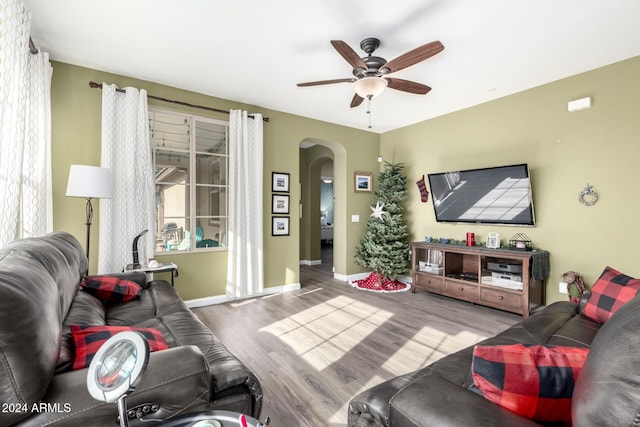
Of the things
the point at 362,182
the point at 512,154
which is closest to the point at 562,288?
the point at 512,154

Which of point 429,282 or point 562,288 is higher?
point 562,288

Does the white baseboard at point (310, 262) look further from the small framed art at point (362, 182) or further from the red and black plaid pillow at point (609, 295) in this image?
the red and black plaid pillow at point (609, 295)

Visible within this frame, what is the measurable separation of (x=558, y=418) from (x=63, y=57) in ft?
15.0

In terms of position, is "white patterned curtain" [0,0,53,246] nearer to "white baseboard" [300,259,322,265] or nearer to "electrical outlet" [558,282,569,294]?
"white baseboard" [300,259,322,265]

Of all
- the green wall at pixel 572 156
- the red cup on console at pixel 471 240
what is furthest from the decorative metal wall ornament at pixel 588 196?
the red cup on console at pixel 471 240

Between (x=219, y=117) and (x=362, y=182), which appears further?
(x=362, y=182)

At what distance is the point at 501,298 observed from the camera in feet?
12.0

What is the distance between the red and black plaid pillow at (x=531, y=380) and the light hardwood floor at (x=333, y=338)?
1.19m

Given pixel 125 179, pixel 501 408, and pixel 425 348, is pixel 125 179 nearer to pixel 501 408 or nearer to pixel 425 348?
pixel 425 348

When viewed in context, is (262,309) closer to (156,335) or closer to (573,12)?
(156,335)

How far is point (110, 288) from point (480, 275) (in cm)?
409

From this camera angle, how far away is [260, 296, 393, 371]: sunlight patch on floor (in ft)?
8.58

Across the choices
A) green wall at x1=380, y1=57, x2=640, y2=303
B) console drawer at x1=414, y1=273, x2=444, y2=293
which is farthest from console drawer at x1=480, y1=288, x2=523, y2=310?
console drawer at x1=414, y1=273, x2=444, y2=293

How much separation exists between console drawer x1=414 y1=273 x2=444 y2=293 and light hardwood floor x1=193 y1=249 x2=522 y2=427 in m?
0.14
